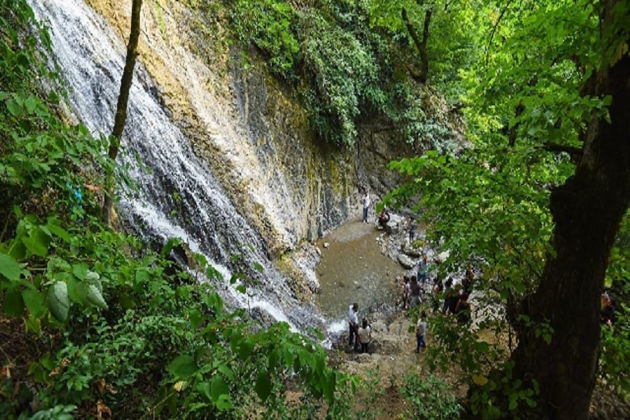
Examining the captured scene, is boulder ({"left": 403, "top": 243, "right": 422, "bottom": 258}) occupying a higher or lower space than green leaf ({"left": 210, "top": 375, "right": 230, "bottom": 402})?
lower

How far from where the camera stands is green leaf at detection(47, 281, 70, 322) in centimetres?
134

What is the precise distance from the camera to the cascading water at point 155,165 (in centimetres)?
766

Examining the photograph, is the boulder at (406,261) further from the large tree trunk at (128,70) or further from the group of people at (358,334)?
the large tree trunk at (128,70)

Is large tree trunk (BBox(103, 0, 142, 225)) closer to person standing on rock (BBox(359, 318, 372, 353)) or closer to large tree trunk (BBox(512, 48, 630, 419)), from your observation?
large tree trunk (BBox(512, 48, 630, 419))

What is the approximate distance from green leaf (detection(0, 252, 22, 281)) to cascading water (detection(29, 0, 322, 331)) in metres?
5.65

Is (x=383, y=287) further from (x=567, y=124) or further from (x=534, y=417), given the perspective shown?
(x=567, y=124)

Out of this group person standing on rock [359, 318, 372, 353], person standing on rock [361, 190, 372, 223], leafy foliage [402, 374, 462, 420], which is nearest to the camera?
leafy foliage [402, 374, 462, 420]

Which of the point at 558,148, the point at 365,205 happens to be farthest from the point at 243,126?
the point at 558,148

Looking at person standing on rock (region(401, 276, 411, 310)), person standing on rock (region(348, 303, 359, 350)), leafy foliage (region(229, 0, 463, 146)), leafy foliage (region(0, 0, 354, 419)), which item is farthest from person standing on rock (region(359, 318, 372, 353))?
leafy foliage (region(229, 0, 463, 146))

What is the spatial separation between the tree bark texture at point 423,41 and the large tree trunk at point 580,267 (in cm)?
1444

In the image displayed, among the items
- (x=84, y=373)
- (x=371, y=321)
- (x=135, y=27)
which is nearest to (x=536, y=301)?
(x=84, y=373)

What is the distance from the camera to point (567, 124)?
2963mm

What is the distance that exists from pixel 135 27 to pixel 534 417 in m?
6.14

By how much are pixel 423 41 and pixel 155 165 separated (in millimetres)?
13322
